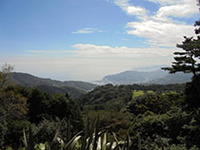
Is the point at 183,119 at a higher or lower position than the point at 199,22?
lower

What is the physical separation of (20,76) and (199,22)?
593 feet

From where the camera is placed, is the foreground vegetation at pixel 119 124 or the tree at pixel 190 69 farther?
the tree at pixel 190 69

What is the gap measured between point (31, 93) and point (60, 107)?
5087 mm

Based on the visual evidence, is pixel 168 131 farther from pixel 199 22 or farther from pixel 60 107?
pixel 60 107

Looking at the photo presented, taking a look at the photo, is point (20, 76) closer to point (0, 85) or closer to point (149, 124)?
point (0, 85)

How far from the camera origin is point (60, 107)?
99.0 feet

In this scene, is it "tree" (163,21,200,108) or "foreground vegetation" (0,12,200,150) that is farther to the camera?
"tree" (163,21,200,108)

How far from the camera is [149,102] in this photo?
29031mm

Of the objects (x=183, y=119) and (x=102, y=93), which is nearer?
(x=183, y=119)

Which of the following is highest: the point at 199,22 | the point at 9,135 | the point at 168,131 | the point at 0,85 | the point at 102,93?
the point at 199,22

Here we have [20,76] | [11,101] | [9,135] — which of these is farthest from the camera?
[20,76]

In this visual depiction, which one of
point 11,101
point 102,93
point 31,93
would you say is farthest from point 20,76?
point 11,101

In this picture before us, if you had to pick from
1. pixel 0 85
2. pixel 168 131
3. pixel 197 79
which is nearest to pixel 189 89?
pixel 197 79

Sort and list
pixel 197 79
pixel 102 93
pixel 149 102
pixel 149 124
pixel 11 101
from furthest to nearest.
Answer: pixel 102 93 < pixel 149 102 < pixel 11 101 < pixel 149 124 < pixel 197 79
